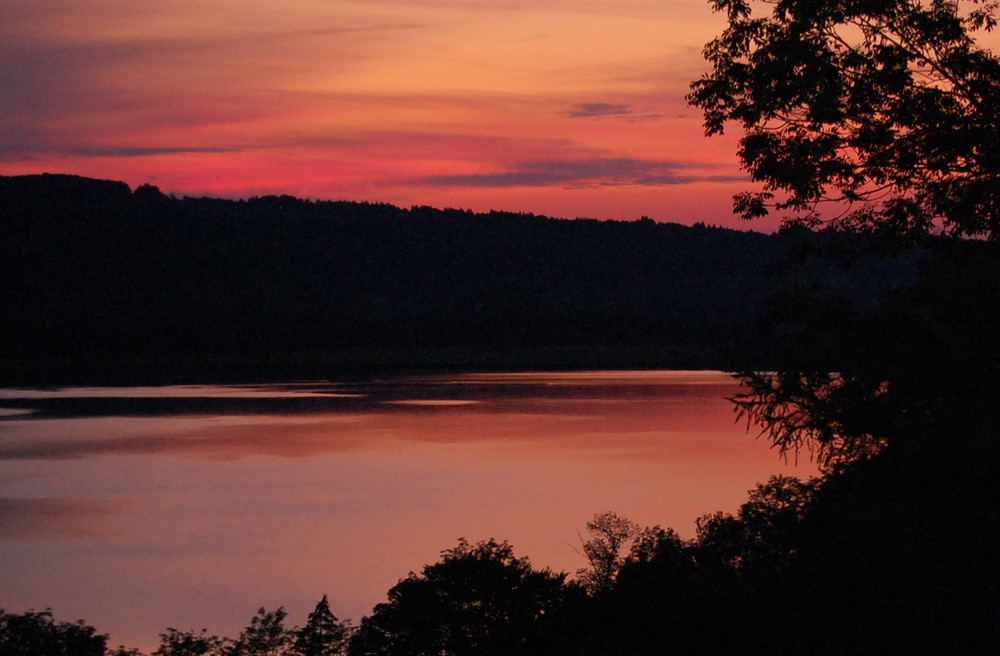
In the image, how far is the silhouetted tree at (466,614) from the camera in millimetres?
11922

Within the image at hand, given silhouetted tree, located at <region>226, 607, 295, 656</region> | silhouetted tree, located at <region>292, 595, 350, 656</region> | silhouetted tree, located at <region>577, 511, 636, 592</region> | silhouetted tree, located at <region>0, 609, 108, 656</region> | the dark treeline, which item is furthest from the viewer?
silhouetted tree, located at <region>577, 511, 636, 592</region>

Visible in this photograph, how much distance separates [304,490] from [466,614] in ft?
79.7

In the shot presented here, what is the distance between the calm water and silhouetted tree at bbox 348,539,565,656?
753cm

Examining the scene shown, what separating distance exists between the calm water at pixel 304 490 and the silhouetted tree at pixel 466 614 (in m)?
7.53

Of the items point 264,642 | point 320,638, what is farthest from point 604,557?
point 264,642

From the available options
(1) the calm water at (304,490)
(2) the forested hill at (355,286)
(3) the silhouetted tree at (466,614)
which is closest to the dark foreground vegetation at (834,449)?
(3) the silhouetted tree at (466,614)

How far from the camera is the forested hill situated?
105875 mm

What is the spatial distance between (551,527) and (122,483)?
49.6 feet

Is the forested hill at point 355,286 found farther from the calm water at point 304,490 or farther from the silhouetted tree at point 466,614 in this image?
the silhouetted tree at point 466,614

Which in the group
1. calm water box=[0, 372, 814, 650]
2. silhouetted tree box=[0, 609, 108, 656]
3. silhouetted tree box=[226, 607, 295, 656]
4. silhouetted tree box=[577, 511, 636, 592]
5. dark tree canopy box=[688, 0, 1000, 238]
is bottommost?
calm water box=[0, 372, 814, 650]

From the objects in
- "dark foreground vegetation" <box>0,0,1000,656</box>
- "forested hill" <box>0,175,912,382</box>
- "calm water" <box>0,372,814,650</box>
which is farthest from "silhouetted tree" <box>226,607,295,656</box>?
"forested hill" <box>0,175,912,382</box>

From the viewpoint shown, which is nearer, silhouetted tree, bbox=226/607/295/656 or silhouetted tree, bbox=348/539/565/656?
silhouetted tree, bbox=348/539/565/656

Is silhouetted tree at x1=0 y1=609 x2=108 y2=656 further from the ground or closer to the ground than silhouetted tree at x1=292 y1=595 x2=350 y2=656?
further from the ground

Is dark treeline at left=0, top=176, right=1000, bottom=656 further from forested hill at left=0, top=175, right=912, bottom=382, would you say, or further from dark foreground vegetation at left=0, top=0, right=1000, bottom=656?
forested hill at left=0, top=175, right=912, bottom=382
